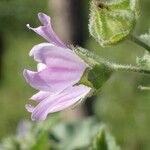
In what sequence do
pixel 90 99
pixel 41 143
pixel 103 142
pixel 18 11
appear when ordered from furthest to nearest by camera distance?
pixel 18 11, pixel 90 99, pixel 41 143, pixel 103 142

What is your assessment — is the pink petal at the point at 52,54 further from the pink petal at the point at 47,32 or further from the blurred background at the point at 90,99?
the blurred background at the point at 90,99

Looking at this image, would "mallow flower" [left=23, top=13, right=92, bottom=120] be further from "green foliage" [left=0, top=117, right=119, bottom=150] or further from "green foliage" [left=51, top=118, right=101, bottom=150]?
"green foliage" [left=51, top=118, right=101, bottom=150]

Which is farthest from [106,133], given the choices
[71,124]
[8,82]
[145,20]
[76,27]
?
[8,82]

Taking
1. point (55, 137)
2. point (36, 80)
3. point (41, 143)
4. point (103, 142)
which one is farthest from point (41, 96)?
point (55, 137)

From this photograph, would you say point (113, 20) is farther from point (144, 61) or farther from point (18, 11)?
point (18, 11)

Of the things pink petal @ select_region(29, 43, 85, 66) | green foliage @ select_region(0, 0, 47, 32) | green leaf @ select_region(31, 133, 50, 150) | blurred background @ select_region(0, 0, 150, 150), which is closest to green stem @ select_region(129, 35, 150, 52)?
pink petal @ select_region(29, 43, 85, 66)

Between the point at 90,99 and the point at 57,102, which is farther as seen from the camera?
the point at 90,99
